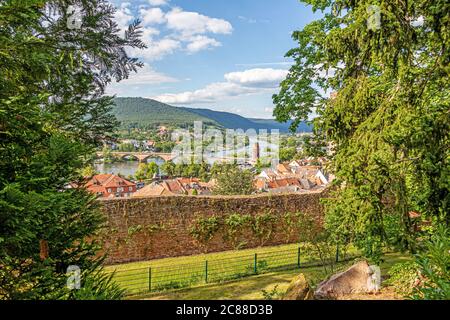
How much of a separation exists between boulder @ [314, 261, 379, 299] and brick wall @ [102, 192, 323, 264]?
18.6 feet

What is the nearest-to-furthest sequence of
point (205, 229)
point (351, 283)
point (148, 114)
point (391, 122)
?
1. point (391, 122)
2. point (351, 283)
3. point (205, 229)
4. point (148, 114)

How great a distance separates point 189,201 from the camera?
10.8 metres

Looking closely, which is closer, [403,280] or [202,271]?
[403,280]

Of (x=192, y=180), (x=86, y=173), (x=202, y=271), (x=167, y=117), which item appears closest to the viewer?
(x=86, y=173)

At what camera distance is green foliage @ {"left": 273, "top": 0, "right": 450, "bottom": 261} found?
11.0ft

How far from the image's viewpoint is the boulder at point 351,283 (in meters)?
5.57

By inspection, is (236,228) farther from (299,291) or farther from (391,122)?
(391,122)

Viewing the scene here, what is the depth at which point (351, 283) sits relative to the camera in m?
5.71

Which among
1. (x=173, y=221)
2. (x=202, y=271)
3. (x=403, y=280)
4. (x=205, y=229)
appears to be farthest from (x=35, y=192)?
(x=205, y=229)

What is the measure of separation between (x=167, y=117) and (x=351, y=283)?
41.4 ft

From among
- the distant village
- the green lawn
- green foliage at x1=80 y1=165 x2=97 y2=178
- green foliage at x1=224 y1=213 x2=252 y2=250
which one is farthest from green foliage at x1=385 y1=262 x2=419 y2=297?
green foliage at x1=224 y1=213 x2=252 y2=250

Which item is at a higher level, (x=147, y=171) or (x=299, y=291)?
(x=147, y=171)

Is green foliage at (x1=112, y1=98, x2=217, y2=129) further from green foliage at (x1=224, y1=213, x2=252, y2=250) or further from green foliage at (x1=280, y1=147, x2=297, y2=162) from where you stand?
green foliage at (x1=280, y1=147, x2=297, y2=162)
